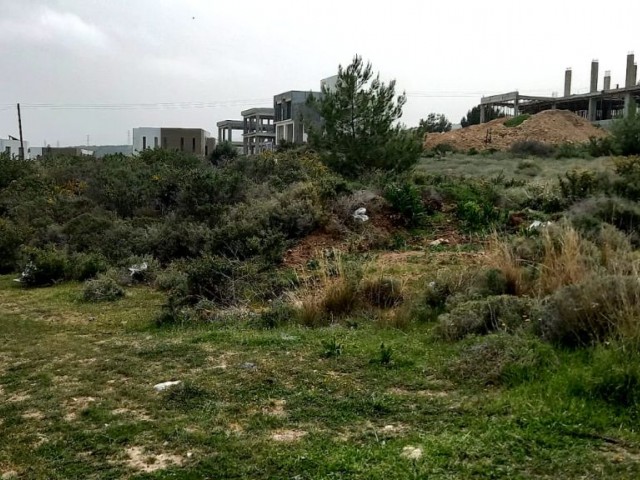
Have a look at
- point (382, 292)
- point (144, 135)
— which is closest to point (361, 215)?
point (382, 292)

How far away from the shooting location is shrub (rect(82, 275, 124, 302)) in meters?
9.95

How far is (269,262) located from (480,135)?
50.1m

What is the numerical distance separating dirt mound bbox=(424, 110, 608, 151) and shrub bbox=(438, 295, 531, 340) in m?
46.1

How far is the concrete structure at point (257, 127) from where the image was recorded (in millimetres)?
86562

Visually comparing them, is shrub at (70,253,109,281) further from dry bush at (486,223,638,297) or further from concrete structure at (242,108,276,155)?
concrete structure at (242,108,276,155)

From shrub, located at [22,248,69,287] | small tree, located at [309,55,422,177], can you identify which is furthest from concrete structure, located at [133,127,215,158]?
shrub, located at [22,248,69,287]

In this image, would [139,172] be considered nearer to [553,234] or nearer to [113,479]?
[553,234]

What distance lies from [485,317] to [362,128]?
47.0 feet

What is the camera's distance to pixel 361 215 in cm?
1378

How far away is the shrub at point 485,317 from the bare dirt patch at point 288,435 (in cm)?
234

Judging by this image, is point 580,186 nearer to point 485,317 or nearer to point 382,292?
point 382,292

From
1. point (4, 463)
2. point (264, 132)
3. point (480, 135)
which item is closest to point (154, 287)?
point (4, 463)

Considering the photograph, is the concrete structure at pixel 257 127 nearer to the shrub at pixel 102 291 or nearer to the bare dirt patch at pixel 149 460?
the shrub at pixel 102 291

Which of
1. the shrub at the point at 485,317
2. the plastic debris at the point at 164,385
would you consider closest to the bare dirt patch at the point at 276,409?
the plastic debris at the point at 164,385
